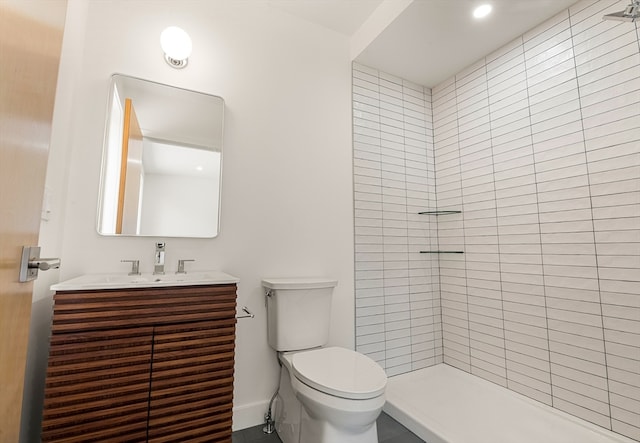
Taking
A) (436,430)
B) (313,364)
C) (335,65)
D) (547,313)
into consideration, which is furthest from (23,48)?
(547,313)

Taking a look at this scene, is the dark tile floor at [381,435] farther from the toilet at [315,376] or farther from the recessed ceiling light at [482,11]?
the recessed ceiling light at [482,11]

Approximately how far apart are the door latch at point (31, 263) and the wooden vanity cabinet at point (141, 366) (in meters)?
0.43

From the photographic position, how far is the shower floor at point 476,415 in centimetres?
144

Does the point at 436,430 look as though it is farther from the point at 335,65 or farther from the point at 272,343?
the point at 335,65

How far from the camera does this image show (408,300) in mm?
2215

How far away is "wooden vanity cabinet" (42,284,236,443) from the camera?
3.22 feet

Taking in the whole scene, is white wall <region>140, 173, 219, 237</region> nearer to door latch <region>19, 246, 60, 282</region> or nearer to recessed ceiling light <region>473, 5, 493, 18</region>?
door latch <region>19, 246, 60, 282</region>

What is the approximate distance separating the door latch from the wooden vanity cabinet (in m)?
0.43

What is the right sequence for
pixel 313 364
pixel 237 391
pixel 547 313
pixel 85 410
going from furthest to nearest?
pixel 547 313 → pixel 237 391 → pixel 313 364 → pixel 85 410

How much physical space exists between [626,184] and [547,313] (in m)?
0.81

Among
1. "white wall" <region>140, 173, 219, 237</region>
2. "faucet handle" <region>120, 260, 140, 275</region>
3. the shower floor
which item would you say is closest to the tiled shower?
the shower floor

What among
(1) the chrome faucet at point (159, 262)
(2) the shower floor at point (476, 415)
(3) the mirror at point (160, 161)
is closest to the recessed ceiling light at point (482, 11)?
(3) the mirror at point (160, 161)

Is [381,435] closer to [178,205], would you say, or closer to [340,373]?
[340,373]

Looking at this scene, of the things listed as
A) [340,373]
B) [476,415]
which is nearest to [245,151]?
[340,373]
